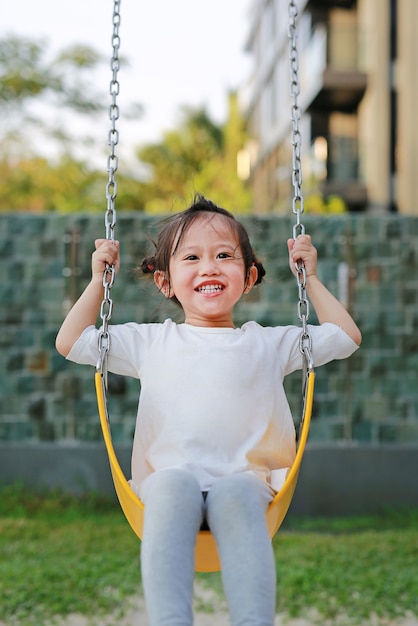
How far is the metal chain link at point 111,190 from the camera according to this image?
6.82ft

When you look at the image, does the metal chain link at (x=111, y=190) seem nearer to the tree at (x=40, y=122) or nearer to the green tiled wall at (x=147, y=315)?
the green tiled wall at (x=147, y=315)

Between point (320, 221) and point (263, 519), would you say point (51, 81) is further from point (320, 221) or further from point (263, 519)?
point (263, 519)

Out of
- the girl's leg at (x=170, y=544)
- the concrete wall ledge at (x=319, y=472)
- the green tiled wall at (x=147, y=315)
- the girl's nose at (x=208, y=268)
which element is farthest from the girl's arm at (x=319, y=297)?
the concrete wall ledge at (x=319, y=472)

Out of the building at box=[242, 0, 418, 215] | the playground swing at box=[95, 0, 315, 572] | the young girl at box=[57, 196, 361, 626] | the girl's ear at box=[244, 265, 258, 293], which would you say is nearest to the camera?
the young girl at box=[57, 196, 361, 626]

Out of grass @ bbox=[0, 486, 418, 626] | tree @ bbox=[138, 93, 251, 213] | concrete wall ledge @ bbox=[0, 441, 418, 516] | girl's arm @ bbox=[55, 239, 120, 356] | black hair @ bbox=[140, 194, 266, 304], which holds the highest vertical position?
tree @ bbox=[138, 93, 251, 213]

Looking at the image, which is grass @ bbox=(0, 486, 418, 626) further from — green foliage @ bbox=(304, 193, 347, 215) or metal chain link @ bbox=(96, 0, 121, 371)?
green foliage @ bbox=(304, 193, 347, 215)

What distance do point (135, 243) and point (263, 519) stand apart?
3.66 meters

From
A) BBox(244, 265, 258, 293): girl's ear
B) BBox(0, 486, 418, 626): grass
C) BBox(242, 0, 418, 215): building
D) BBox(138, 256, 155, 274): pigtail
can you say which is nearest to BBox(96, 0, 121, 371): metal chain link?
BBox(138, 256, 155, 274): pigtail

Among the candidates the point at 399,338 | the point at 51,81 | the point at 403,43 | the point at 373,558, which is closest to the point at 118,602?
the point at 373,558

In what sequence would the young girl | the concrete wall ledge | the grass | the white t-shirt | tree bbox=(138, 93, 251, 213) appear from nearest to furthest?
the young girl
the white t-shirt
the grass
the concrete wall ledge
tree bbox=(138, 93, 251, 213)

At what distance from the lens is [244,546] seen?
5.57 feet

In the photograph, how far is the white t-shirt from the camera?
6.51 ft

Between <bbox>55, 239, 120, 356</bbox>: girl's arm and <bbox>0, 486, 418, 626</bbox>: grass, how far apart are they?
1537 mm

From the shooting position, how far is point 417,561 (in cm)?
396
